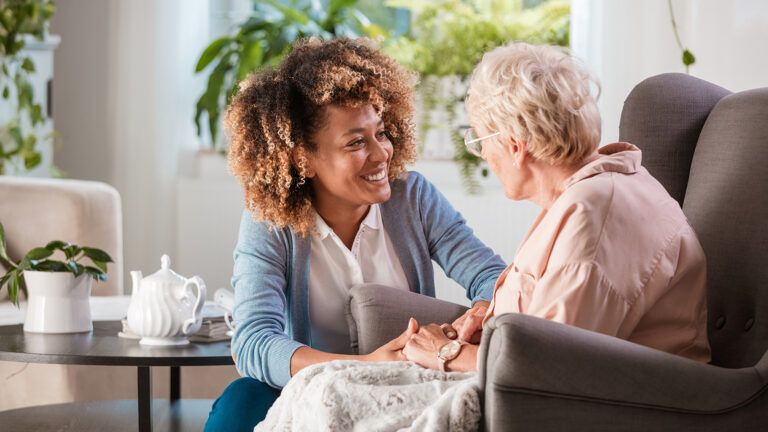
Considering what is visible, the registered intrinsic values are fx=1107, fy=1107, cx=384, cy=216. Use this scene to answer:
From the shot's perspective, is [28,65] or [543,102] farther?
[28,65]

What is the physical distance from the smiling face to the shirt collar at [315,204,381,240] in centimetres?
6

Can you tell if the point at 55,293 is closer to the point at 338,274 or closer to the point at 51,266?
the point at 51,266

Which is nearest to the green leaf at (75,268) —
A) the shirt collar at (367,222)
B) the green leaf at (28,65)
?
the shirt collar at (367,222)

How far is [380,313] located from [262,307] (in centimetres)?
21

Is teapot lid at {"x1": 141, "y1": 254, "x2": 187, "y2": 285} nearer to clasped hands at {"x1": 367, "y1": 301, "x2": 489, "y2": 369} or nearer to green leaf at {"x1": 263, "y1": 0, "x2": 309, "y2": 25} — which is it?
clasped hands at {"x1": 367, "y1": 301, "x2": 489, "y2": 369}

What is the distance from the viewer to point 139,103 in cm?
429

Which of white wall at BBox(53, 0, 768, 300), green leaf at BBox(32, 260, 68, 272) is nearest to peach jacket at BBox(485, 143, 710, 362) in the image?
green leaf at BBox(32, 260, 68, 272)

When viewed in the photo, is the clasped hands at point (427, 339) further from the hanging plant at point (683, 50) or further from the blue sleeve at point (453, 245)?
the hanging plant at point (683, 50)

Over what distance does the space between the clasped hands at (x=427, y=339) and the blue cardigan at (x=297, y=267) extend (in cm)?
17

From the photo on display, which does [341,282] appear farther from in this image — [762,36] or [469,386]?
[762,36]

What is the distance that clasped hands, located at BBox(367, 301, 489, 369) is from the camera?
1.78 m

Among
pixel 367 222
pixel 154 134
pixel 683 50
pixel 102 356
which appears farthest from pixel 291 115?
pixel 154 134

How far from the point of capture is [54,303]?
2.37 m

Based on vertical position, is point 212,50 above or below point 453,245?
above
